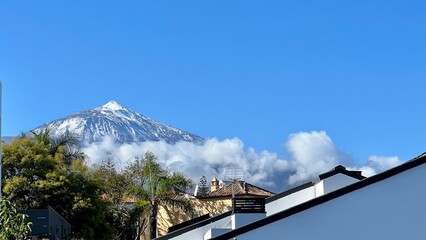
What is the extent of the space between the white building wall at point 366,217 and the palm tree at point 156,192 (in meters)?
38.8

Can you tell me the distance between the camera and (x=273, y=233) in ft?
51.1

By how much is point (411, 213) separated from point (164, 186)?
134 feet

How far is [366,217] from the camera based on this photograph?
15.6m

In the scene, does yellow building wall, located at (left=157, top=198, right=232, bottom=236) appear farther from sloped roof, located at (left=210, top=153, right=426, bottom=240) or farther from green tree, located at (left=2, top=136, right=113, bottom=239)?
sloped roof, located at (left=210, top=153, right=426, bottom=240)

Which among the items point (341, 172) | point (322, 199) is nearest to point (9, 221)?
point (322, 199)

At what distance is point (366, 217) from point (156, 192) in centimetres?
4087

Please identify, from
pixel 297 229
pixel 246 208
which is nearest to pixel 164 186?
pixel 246 208

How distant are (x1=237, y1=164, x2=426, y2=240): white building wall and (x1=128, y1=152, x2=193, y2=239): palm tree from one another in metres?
38.8

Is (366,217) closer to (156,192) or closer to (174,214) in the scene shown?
(156,192)

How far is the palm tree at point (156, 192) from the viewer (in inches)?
2180

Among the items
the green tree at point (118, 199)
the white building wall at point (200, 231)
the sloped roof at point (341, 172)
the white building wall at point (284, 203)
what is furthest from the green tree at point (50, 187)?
the sloped roof at point (341, 172)

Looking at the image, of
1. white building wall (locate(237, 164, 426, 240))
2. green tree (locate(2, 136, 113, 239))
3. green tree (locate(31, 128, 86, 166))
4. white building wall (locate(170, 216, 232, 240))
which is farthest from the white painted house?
green tree (locate(31, 128, 86, 166))

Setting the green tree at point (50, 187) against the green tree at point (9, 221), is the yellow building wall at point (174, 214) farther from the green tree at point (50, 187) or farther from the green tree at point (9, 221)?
the green tree at point (9, 221)

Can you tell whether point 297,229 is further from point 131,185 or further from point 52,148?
point 131,185
